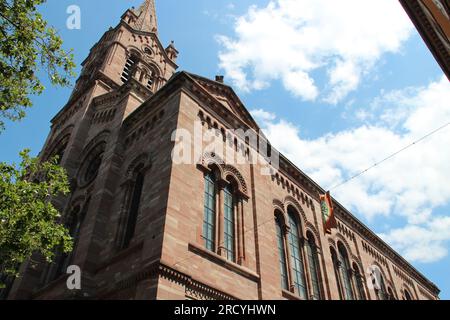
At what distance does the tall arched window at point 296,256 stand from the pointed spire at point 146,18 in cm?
2330

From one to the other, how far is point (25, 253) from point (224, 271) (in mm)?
5791

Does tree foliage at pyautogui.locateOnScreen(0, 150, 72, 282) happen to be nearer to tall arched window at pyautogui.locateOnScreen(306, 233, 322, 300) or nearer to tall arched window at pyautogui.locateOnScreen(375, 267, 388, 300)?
tall arched window at pyautogui.locateOnScreen(306, 233, 322, 300)

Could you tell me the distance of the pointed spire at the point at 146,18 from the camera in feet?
110

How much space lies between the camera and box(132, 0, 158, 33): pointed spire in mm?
33459

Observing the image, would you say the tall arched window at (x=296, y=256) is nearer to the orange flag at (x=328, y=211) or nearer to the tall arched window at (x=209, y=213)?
the orange flag at (x=328, y=211)

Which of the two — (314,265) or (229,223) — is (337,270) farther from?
(229,223)

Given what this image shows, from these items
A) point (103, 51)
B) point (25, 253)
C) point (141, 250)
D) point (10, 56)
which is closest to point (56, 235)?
point (25, 253)

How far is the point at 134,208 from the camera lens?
1303cm

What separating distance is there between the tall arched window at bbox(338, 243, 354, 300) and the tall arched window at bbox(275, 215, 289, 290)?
5.77 metres

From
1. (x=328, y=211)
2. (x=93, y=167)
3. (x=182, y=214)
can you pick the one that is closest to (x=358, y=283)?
(x=328, y=211)

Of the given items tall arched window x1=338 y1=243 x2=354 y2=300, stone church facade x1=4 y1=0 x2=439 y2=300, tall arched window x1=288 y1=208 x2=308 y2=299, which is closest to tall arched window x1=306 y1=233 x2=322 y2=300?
stone church facade x1=4 y1=0 x2=439 y2=300

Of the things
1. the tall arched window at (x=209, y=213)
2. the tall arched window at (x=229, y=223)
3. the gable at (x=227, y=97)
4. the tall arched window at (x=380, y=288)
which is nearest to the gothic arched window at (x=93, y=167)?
the gable at (x=227, y=97)
